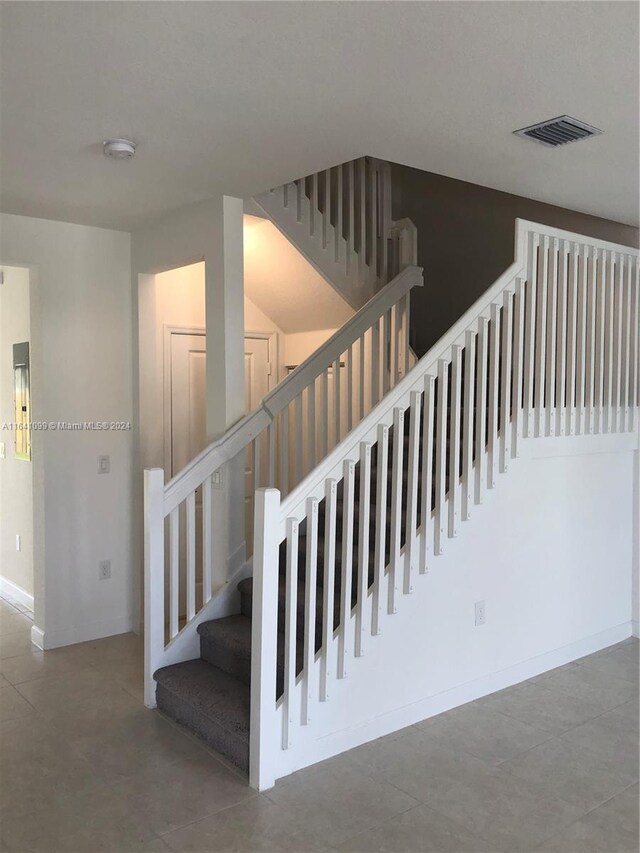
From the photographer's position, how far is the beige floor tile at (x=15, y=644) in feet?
13.8

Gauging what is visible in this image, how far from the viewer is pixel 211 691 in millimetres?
3170

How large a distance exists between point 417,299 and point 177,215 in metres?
2.17

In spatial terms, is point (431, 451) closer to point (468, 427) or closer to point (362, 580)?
point (468, 427)

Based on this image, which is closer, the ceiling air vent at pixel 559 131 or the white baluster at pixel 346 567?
the ceiling air vent at pixel 559 131

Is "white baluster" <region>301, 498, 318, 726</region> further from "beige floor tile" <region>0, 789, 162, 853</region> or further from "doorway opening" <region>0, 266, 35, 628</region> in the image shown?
"doorway opening" <region>0, 266, 35, 628</region>

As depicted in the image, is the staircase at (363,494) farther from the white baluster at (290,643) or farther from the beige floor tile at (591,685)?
the beige floor tile at (591,685)

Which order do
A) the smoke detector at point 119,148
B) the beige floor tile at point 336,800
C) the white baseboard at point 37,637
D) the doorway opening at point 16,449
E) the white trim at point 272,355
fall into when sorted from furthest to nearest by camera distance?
1. the white trim at point 272,355
2. the doorway opening at point 16,449
3. the white baseboard at point 37,637
4. the smoke detector at point 119,148
5. the beige floor tile at point 336,800

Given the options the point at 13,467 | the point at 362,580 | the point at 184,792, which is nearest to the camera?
the point at 184,792

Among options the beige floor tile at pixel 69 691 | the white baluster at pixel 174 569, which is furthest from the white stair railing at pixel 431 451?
the beige floor tile at pixel 69 691

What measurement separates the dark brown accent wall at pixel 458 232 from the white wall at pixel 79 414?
2.22 meters

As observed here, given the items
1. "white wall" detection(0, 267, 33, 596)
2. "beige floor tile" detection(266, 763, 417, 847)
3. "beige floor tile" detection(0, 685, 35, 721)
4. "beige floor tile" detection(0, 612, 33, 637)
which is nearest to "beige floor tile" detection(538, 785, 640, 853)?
"beige floor tile" detection(266, 763, 417, 847)

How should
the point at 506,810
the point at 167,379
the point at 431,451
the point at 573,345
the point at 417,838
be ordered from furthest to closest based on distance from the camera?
the point at 167,379 → the point at 573,345 → the point at 431,451 → the point at 506,810 → the point at 417,838

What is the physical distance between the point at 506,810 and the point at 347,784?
1.92 feet

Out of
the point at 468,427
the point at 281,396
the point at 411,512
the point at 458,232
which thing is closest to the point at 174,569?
the point at 281,396
